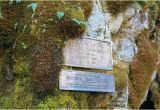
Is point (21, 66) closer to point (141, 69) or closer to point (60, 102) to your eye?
point (60, 102)

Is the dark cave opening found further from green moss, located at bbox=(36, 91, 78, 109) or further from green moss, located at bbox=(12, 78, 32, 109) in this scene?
green moss, located at bbox=(12, 78, 32, 109)

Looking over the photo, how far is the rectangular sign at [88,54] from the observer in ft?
17.6

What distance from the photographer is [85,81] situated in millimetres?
5367

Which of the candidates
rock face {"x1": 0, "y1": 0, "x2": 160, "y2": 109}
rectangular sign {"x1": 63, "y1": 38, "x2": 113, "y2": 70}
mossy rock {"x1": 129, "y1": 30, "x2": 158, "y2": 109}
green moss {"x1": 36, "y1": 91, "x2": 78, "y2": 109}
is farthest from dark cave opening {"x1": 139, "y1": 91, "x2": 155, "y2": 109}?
green moss {"x1": 36, "y1": 91, "x2": 78, "y2": 109}

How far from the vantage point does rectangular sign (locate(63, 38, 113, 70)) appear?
17.6 feet

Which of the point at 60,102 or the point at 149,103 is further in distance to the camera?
the point at 149,103

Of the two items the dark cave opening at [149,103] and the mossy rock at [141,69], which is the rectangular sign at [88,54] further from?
the dark cave opening at [149,103]

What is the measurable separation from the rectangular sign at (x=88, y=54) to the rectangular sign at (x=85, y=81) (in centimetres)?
13

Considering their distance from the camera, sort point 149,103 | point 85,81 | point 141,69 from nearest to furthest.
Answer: point 85,81 → point 141,69 → point 149,103

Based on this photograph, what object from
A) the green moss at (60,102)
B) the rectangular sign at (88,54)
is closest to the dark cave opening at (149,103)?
the rectangular sign at (88,54)

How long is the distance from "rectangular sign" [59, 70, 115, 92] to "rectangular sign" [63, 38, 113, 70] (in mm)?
127

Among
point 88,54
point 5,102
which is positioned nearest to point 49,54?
point 88,54

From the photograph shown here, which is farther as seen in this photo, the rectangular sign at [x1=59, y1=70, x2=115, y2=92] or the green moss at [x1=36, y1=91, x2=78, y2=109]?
the rectangular sign at [x1=59, y1=70, x2=115, y2=92]

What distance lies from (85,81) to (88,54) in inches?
16.8
